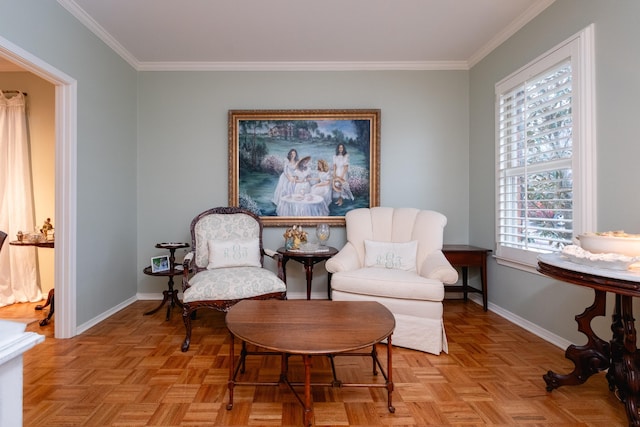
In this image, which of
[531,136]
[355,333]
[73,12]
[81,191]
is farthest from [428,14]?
[81,191]

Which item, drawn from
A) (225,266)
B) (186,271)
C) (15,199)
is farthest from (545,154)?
(15,199)

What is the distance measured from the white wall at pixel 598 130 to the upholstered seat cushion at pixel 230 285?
2169mm

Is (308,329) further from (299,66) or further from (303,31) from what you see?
(299,66)

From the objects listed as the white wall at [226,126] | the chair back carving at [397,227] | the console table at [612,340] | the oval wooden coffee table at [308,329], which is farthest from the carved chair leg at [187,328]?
the console table at [612,340]

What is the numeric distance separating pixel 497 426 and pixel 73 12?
4.15 metres

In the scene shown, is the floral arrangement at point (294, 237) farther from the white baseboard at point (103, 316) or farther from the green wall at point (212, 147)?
the white baseboard at point (103, 316)

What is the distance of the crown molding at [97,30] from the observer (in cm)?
259

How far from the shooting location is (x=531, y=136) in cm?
273

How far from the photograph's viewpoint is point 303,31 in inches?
119

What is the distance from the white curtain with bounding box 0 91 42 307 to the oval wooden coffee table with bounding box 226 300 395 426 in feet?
10.6

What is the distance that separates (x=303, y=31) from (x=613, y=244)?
2.87 m

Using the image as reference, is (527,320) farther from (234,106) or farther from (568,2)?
(234,106)

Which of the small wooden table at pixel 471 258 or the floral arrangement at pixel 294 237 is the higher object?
the floral arrangement at pixel 294 237

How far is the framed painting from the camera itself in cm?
365
